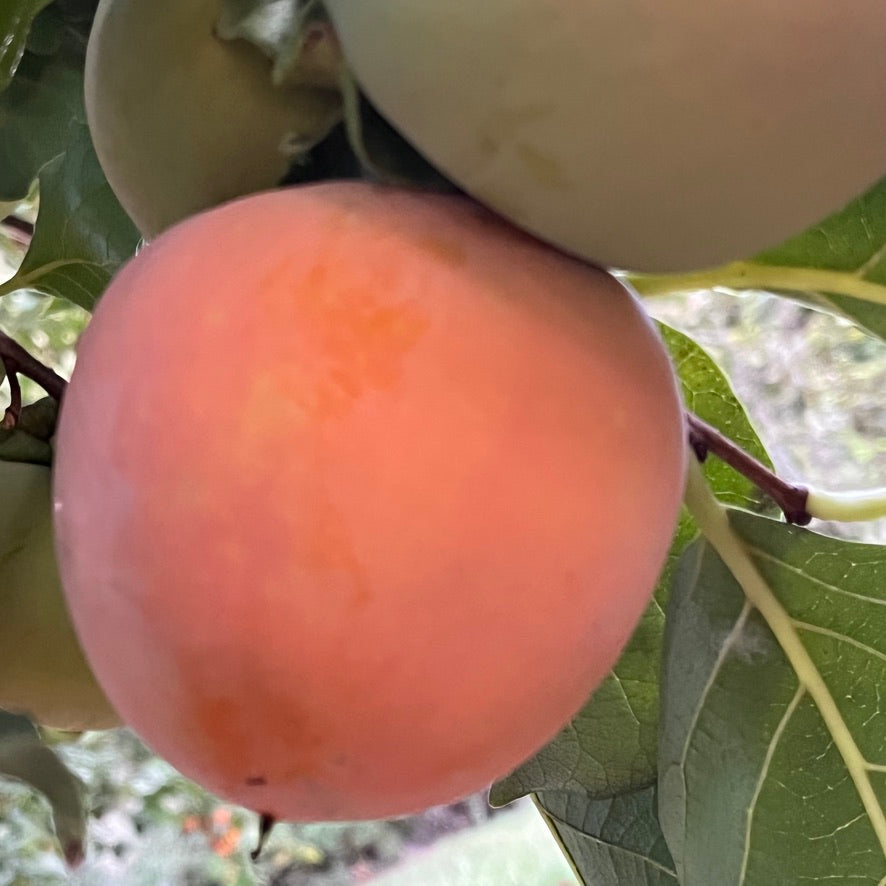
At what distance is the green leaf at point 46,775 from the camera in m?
0.54

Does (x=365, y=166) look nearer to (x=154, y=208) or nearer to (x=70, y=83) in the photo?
(x=154, y=208)

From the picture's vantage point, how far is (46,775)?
57cm

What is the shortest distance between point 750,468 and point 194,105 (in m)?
0.25

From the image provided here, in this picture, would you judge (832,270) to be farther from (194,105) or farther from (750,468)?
(194,105)

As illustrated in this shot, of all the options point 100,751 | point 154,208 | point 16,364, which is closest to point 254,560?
point 154,208

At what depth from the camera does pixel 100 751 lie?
168 cm

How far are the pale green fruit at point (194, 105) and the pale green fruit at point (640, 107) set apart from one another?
0.16 feet

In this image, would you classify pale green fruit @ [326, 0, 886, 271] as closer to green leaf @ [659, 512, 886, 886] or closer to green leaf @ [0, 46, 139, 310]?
green leaf @ [659, 512, 886, 886]

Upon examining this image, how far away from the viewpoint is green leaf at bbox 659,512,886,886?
387 mm

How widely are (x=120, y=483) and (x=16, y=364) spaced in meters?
0.27

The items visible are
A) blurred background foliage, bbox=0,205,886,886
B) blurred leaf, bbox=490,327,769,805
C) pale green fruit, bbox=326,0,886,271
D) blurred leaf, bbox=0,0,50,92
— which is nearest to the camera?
pale green fruit, bbox=326,0,886,271

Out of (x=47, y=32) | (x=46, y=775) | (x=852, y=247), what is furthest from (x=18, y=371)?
(x=852, y=247)

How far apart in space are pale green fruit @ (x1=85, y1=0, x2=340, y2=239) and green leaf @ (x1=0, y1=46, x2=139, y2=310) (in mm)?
209

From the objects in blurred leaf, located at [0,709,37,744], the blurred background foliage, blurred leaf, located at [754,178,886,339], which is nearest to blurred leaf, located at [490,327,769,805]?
blurred leaf, located at [754,178,886,339]
